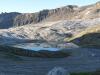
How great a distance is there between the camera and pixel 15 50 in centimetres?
12669

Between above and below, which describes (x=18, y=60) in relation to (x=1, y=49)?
below

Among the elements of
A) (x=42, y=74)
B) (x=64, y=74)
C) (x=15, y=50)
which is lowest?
(x=64, y=74)

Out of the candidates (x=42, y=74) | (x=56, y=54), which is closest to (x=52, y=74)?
(x=42, y=74)

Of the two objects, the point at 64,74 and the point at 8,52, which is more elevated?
the point at 8,52

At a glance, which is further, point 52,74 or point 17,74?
point 17,74

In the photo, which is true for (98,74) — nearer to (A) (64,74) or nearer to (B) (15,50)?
(A) (64,74)

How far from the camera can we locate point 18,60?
10300cm

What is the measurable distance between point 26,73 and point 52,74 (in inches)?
1559

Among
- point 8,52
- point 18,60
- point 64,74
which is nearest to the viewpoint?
point 64,74

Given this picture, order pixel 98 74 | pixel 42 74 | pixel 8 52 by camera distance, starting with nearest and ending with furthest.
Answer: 1. pixel 98 74
2. pixel 42 74
3. pixel 8 52

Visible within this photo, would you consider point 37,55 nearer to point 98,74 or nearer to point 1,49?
point 1,49

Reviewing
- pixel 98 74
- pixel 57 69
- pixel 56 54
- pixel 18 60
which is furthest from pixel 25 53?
pixel 57 69

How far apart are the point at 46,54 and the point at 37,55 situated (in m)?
5.40

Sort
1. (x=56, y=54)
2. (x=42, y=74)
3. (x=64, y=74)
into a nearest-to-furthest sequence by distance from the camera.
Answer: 1. (x=64, y=74)
2. (x=42, y=74)
3. (x=56, y=54)
